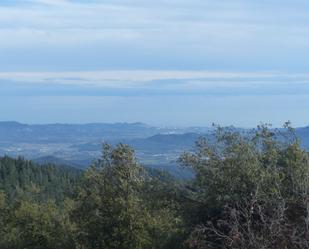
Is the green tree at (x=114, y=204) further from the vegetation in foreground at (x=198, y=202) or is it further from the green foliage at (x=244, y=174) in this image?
the green foliage at (x=244, y=174)

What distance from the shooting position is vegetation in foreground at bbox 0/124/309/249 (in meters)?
13.3

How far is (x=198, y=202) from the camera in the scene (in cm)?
1925

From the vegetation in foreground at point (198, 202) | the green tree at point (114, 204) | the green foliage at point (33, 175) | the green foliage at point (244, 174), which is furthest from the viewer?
the green foliage at point (33, 175)

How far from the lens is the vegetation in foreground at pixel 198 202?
43.8ft

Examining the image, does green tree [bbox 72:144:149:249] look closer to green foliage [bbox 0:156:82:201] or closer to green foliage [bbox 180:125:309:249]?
green foliage [bbox 180:125:309:249]

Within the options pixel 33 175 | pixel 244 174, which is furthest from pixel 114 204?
pixel 33 175

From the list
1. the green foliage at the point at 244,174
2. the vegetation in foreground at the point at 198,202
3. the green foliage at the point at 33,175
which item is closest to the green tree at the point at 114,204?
the vegetation in foreground at the point at 198,202

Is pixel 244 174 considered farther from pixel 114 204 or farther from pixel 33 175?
pixel 33 175

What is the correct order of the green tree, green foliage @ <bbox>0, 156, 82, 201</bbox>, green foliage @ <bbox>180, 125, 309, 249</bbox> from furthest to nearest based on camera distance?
green foliage @ <bbox>0, 156, 82, 201</bbox>, the green tree, green foliage @ <bbox>180, 125, 309, 249</bbox>

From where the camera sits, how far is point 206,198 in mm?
18453

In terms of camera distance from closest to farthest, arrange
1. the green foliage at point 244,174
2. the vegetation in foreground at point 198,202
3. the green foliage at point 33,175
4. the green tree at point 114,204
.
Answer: the vegetation in foreground at point 198,202, the green foliage at point 244,174, the green tree at point 114,204, the green foliage at point 33,175

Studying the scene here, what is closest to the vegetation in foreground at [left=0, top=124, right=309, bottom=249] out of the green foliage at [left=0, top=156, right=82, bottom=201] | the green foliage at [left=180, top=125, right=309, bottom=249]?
the green foliage at [left=180, top=125, right=309, bottom=249]

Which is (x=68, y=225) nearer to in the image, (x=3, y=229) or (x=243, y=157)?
(x=3, y=229)

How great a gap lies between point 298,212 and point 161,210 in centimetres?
797
